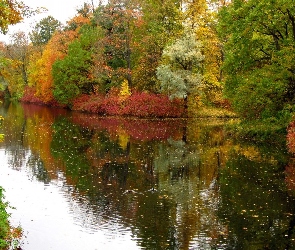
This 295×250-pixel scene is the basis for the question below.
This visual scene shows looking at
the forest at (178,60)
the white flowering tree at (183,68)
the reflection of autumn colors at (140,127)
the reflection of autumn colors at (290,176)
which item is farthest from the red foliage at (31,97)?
the reflection of autumn colors at (290,176)

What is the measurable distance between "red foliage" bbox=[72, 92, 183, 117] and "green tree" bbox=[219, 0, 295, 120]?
15049 mm

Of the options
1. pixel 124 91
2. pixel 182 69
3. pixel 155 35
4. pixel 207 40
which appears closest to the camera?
pixel 182 69

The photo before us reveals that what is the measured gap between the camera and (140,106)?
4500 cm

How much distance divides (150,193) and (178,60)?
2929 centimetres

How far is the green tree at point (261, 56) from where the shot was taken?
988 inches

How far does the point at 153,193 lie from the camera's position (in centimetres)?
1502

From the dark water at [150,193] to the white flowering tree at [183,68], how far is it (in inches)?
555

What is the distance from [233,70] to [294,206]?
58.1 feet

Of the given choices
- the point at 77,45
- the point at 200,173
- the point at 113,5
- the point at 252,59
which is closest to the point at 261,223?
the point at 200,173

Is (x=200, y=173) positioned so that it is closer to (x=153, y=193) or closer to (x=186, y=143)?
(x=153, y=193)

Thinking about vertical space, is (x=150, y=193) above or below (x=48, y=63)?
below

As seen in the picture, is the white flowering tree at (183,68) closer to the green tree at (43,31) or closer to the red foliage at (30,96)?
the red foliage at (30,96)

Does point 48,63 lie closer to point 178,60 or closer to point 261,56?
point 178,60

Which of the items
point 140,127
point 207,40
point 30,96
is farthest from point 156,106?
point 30,96
